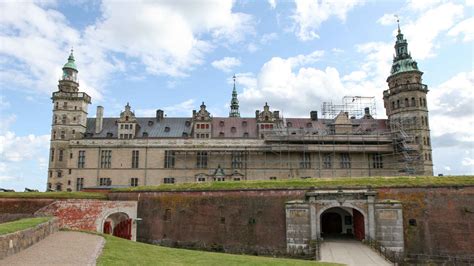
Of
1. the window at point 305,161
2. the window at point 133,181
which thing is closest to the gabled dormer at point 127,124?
the window at point 133,181

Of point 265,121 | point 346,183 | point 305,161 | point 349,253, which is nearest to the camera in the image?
point 349,253

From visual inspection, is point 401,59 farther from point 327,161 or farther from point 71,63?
point 71,63

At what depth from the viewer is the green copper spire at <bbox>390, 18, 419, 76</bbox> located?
52406 millimetres

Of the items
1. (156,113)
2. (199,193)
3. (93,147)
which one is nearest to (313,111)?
(156,113)

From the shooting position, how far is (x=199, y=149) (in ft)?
162

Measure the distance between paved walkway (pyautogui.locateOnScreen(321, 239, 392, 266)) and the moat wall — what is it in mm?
4116

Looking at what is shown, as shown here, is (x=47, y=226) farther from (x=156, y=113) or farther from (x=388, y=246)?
(x=156, y=113)

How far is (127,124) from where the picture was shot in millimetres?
51812

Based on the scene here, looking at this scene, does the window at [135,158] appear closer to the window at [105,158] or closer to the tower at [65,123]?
the window at [105,158]

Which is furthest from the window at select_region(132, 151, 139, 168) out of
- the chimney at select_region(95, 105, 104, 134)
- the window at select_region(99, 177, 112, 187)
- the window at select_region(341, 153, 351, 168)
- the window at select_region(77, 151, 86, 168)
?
the window at select_region(341, 153, 351, 168)

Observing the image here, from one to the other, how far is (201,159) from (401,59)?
102ft

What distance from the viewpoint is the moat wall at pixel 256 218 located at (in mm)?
29641

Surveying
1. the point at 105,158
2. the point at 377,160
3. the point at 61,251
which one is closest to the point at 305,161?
the point at 377,160

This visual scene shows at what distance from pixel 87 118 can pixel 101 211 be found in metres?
27.4
